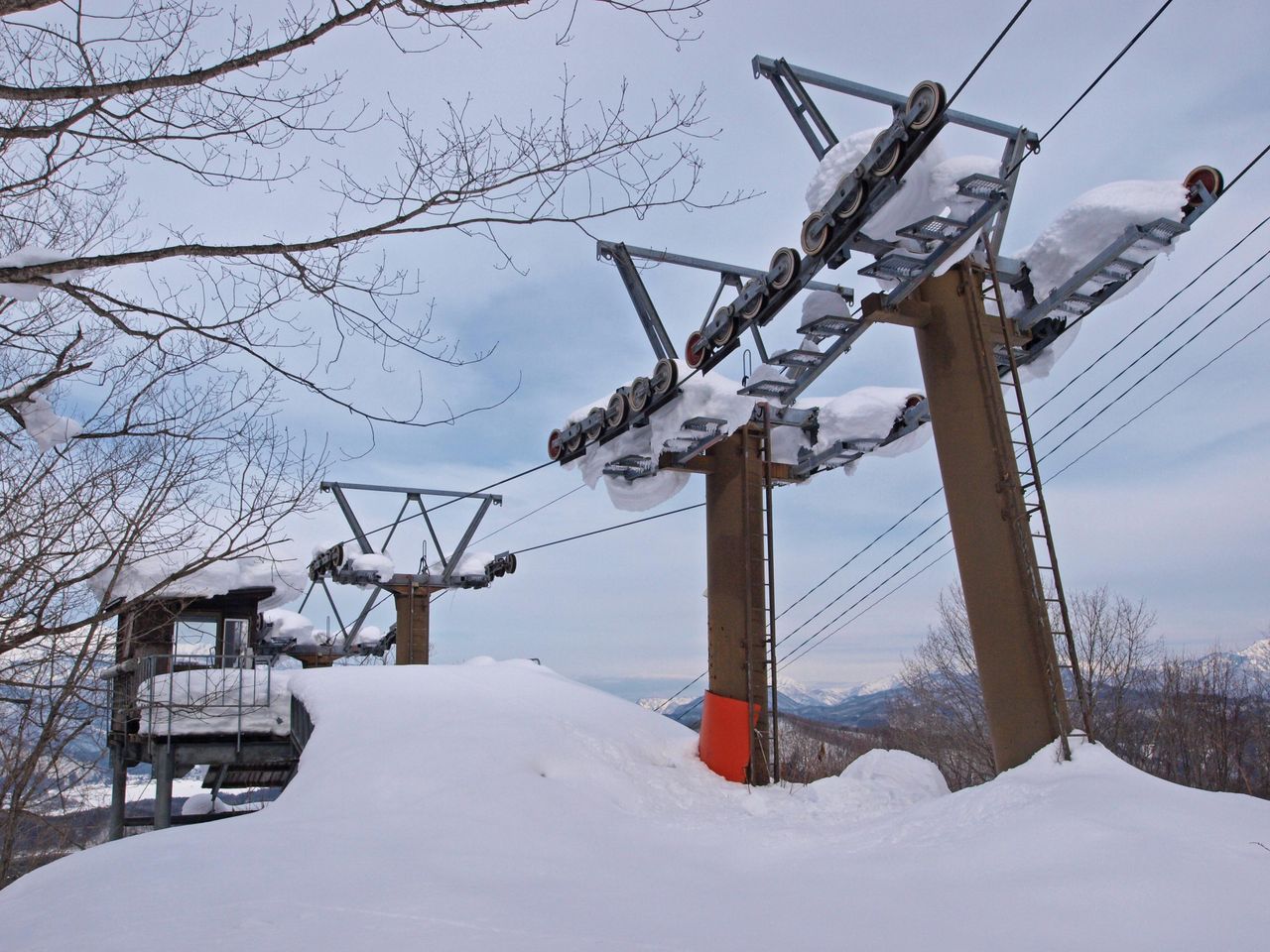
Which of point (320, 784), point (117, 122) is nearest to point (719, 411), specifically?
point (320, 784)

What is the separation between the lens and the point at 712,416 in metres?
11.4

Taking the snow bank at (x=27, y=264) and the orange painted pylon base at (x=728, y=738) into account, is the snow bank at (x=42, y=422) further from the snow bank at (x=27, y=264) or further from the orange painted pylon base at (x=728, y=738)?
the orange painted pylon base at (x=728, y=738)

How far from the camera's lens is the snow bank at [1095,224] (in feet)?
26.4

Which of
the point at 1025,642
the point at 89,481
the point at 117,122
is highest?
the point at 117,122

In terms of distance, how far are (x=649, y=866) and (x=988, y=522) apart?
4.12 metres

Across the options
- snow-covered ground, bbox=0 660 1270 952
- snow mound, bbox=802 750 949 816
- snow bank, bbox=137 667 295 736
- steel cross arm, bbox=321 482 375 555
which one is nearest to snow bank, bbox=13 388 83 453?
snow-covered ground, bbox=0 660 1270 952

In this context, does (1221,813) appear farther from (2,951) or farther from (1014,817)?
(2,951)

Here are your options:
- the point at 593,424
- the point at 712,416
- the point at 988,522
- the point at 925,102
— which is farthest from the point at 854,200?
the point at 593,424

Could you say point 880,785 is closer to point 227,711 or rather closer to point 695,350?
point 695,350

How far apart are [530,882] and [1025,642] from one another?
14.9 feet

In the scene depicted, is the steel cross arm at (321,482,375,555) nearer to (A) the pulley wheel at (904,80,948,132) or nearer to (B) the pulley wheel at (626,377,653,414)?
(B) the pulley wheel at (626,377,653,414)

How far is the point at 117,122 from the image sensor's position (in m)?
4.70

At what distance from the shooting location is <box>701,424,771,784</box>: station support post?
452 inches

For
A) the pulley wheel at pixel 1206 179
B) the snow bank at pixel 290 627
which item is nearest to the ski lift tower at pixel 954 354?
the pulley wheel at pixel 1206 179
